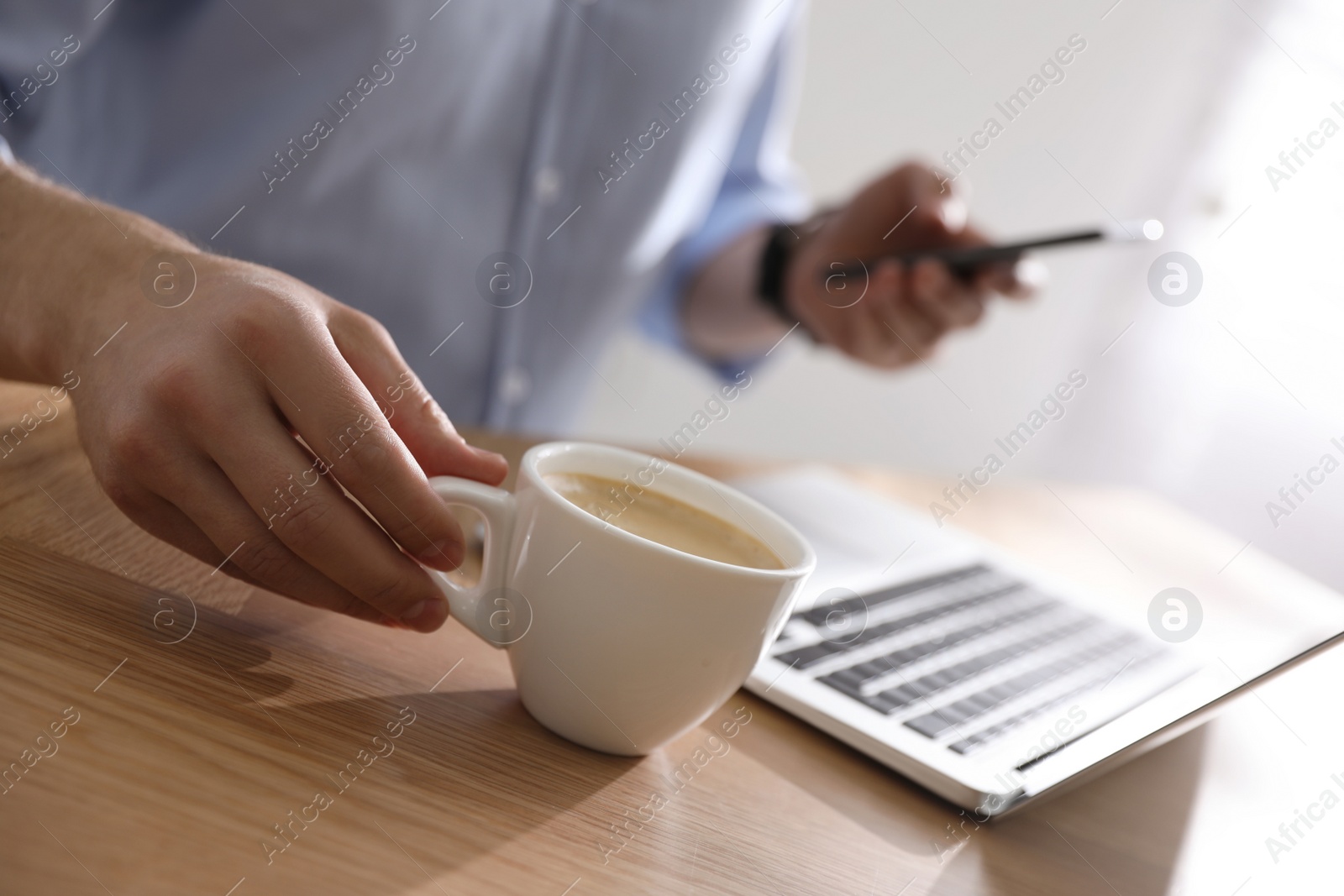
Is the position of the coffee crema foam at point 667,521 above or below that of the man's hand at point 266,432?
above

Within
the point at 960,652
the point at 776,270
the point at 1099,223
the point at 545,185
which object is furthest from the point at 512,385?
the point at 1099,223

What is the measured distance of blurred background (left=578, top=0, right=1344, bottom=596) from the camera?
188 cm

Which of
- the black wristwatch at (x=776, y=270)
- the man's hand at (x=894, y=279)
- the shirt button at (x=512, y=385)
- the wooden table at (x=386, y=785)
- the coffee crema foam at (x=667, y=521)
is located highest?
the man's hand at (x=894, y=279)

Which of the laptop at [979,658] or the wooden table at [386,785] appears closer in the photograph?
the wooden table at [386,785]

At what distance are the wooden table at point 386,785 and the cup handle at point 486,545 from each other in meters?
0.03

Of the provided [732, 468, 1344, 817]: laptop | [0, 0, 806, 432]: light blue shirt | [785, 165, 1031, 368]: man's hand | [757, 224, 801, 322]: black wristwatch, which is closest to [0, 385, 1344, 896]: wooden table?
[732, 468, 1344, 817]: laptop

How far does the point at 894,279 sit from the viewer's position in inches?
33.9

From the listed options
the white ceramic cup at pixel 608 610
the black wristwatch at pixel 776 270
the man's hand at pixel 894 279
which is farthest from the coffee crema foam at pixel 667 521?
the black wristwatch at pixel 776 270

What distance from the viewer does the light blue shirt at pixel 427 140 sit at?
75cm

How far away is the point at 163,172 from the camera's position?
0.79m

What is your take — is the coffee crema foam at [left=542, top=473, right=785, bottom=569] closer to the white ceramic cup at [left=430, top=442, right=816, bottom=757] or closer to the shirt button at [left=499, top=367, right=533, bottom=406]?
the white ceramic cup at [left=430, top=442, right=816, bottom=757]

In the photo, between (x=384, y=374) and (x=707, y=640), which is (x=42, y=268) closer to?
(x=384, y=374)

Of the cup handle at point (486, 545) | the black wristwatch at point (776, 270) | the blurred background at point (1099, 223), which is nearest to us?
the cup handle at point (486, 545)

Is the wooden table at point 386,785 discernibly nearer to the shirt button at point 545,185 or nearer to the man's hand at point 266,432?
the man's hand at point 266,432
